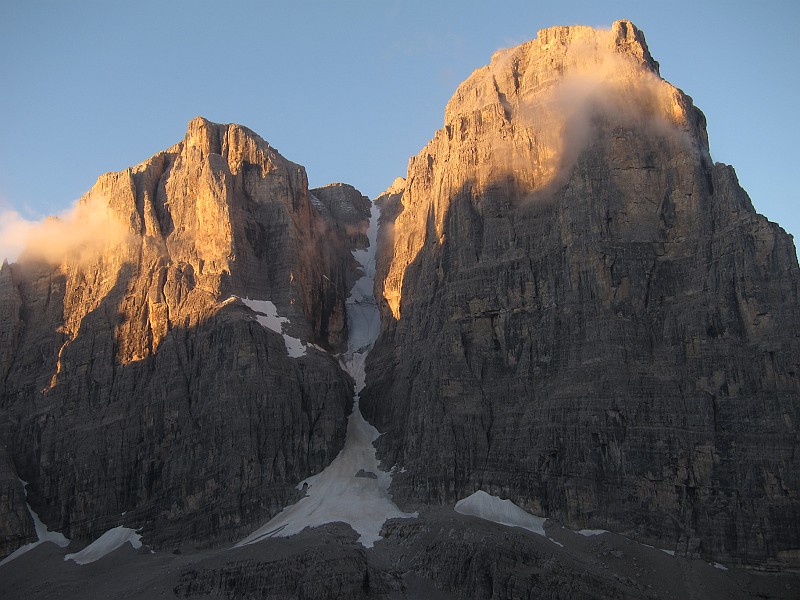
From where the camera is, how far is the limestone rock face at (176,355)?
4067 inches

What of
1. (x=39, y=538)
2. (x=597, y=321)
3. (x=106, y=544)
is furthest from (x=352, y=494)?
(x=39, y=538)

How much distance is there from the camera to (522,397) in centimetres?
9594

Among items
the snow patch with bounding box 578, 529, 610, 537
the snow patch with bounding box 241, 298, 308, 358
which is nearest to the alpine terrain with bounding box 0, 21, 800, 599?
the snow patch with bounding box 578, 529, 610, 537

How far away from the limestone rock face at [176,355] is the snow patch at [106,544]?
1167mm

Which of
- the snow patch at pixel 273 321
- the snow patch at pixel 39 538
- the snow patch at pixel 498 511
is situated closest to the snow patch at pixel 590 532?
the snow patch at pixel 498 511

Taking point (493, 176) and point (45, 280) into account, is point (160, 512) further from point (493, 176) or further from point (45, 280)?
point (493, 176)

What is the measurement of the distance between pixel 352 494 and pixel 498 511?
16.7m

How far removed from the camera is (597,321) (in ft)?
305

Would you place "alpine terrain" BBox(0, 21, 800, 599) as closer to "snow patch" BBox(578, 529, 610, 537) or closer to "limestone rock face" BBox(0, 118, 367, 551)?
"snow patch" BBox(578, 529, 610, 537)

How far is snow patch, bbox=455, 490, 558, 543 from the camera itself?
86938 millimetres

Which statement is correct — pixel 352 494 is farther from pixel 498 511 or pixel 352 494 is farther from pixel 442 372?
pixel 498 511

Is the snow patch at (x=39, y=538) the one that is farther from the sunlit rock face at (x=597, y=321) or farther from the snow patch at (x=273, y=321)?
the sunlit rock face at (x=597, y=321)

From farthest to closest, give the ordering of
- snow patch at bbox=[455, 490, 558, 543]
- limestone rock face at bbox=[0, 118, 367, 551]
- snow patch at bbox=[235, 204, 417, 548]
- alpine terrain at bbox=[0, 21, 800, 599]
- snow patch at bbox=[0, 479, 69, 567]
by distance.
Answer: limestone rock face at bbox=[0, 118, 367, 551]
snow patch at bbox=[0, 479, 69, 567]
snow patch at bbox=[235, 204, 417, 548]
snow patch at bbox=[455, 490, 558, 543]
alpine terrain at bbox=[0, 21, 800, 599]

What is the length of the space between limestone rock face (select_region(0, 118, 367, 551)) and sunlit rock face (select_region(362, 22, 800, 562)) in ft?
38.0
